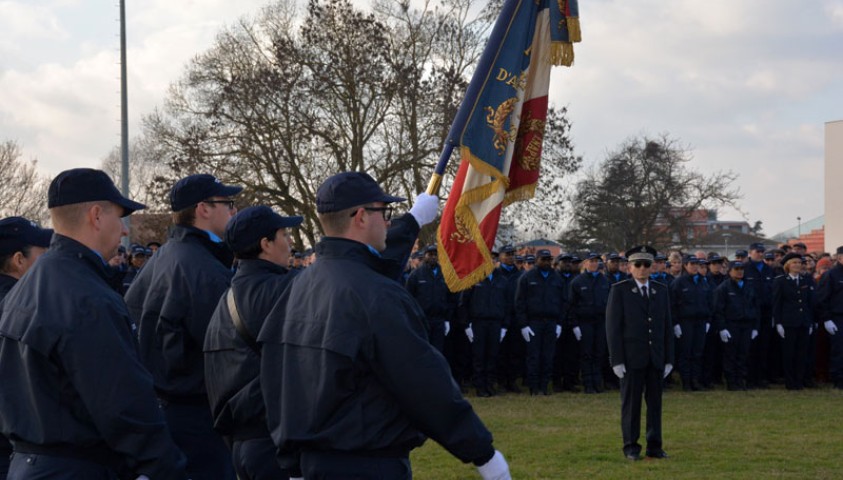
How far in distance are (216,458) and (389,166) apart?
25460 mm

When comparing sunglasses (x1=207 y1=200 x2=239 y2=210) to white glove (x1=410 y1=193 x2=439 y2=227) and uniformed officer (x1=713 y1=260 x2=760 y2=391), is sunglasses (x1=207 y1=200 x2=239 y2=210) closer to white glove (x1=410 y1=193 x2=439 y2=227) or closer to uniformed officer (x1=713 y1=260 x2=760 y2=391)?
white glove (x1=410 y1=193 x2=439 y2=227)

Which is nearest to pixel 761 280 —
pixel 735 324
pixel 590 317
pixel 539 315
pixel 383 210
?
pixel 735 324

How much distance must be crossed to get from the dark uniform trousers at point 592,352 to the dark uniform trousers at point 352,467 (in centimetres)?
1425

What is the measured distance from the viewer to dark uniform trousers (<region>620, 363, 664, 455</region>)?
10703mm

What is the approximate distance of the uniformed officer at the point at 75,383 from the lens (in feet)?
12.9

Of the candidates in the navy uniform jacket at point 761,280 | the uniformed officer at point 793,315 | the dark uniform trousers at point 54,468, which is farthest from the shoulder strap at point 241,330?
the navy uniform jacket at point 761,280

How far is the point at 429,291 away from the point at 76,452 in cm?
1319

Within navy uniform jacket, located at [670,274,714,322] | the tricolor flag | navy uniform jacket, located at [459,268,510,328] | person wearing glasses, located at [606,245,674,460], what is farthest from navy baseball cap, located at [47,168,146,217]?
navy uniform jacket, located at [670,274,714,322]

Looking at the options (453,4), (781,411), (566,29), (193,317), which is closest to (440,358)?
(193,317)

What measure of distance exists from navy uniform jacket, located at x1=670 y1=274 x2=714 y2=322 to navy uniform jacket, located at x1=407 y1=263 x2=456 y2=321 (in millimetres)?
4412

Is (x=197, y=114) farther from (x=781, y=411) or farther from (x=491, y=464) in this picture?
(x=491, y=464)

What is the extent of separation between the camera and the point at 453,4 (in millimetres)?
32125

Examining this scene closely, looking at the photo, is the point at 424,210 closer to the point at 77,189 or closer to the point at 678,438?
the point at 77,189

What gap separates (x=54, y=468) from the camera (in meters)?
4.02
